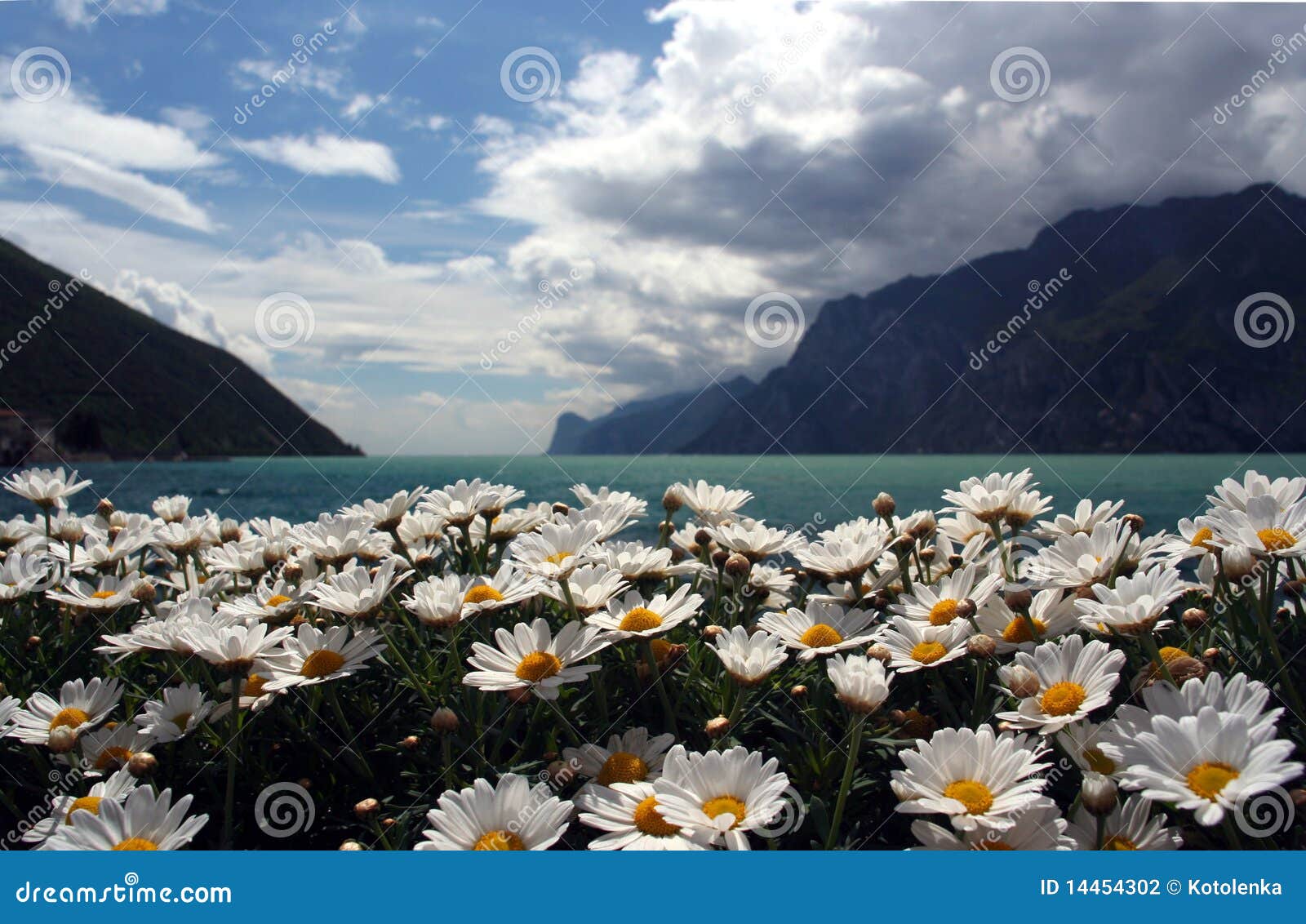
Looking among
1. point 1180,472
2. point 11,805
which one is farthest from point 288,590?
point 1180,472

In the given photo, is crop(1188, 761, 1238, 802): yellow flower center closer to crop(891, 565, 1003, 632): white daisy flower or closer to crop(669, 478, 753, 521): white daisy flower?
crop(891, 565, 1003, 632): white daisy flower

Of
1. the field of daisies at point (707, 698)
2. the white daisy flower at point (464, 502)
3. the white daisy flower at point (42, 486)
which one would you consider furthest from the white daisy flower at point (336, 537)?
the white daisy flower at point (42, 486)

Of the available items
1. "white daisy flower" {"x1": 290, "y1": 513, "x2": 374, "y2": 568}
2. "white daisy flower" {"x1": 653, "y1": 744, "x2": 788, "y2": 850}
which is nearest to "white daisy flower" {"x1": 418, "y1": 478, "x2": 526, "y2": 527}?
"white daisy flower" {"x1": 290, "y1": 513, "x2": 374, "y2": 568}

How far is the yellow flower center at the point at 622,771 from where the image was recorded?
1.66m

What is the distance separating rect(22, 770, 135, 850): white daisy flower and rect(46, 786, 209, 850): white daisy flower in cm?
6

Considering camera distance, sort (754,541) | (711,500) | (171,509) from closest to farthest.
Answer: (754,541)
(711,500)
(171,509)

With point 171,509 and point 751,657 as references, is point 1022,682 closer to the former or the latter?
point 751,657

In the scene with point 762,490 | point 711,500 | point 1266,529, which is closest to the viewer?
point 1266,529

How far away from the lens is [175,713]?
197 centimetres

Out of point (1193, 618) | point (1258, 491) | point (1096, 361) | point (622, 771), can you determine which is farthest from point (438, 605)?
point (1096, 361)

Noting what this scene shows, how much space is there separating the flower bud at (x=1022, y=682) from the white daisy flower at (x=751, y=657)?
0.47 metres

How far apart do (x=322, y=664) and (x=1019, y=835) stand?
5.13ft

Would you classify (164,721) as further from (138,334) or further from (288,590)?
(138,334)

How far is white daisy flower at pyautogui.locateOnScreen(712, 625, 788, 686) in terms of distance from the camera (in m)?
1.72
